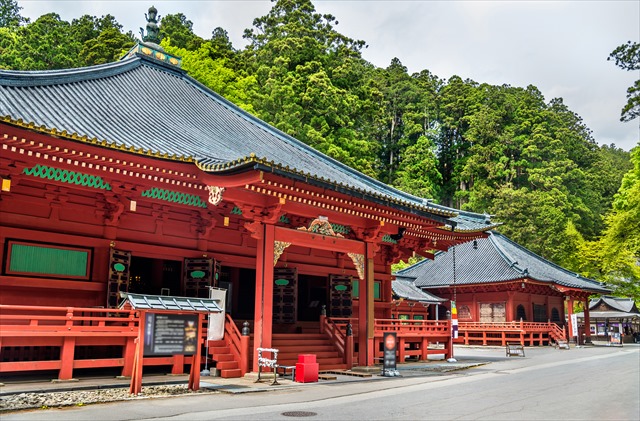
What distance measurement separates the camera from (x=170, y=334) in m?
12.0

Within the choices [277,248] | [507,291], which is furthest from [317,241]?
[507,291]

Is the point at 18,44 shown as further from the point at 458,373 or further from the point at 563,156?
the point at 563,156

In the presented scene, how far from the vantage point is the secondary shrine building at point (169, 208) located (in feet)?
44.5

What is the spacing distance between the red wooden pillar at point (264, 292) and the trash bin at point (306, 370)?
1075 millimetres

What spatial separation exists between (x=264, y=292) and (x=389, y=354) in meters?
4.56

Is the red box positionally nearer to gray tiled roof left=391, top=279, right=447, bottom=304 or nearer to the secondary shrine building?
the secondary shrine building

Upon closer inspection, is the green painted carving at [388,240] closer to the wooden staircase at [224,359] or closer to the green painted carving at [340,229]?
the green painted carving at [340,229]

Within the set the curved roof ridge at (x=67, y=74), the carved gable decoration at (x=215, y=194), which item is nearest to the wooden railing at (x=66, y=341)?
the carved gable decoration at (x=215, y=194)

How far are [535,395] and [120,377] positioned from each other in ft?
33.4

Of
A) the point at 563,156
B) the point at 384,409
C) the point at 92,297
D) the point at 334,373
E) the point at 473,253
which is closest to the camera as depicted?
the point at 384,409

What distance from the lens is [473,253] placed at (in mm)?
45000

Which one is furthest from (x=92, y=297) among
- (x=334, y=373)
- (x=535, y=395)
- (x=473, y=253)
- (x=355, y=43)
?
(x=355, y=43)

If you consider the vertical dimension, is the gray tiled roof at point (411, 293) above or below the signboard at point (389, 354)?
above

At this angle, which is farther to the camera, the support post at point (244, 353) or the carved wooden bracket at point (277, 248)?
the carved wooden bracket at point (277, 248)
